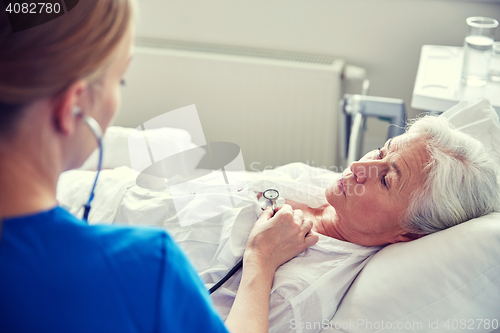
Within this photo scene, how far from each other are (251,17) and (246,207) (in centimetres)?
121

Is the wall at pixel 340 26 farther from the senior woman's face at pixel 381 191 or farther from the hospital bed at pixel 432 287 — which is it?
the hospital bed at pixel 432 287

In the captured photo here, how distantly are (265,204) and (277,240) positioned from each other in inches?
5.7

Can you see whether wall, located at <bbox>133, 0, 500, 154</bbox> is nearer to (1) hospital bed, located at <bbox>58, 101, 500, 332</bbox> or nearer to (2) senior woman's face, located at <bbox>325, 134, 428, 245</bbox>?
(2) senior woman's face, located at <bbox>325, 134, 428, 245</bbox>

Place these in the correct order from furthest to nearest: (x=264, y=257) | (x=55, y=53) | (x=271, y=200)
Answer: (x=271, y=200), (x=264, y=257), (x=55, y=53)

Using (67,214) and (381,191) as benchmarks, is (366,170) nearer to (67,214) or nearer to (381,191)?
(381,191)

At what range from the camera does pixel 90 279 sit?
1.73 ft

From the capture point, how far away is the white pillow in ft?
3.05

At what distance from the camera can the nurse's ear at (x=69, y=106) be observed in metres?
0.52

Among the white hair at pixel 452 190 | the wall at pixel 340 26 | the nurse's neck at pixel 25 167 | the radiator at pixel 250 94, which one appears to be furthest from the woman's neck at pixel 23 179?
the wall at pixel 340 26

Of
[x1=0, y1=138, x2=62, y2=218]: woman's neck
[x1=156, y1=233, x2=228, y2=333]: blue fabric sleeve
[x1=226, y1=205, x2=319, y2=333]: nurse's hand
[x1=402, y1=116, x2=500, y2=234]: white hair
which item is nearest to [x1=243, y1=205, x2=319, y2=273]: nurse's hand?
[x1=226, y1=205, x2=319, y2=333]: nurse's hand

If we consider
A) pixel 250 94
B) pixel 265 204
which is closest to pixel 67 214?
pixel 265 204

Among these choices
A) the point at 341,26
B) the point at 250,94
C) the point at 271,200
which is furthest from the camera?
the point at 250,94

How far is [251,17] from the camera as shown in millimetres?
2053

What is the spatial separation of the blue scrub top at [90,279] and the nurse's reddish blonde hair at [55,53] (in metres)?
0.14
